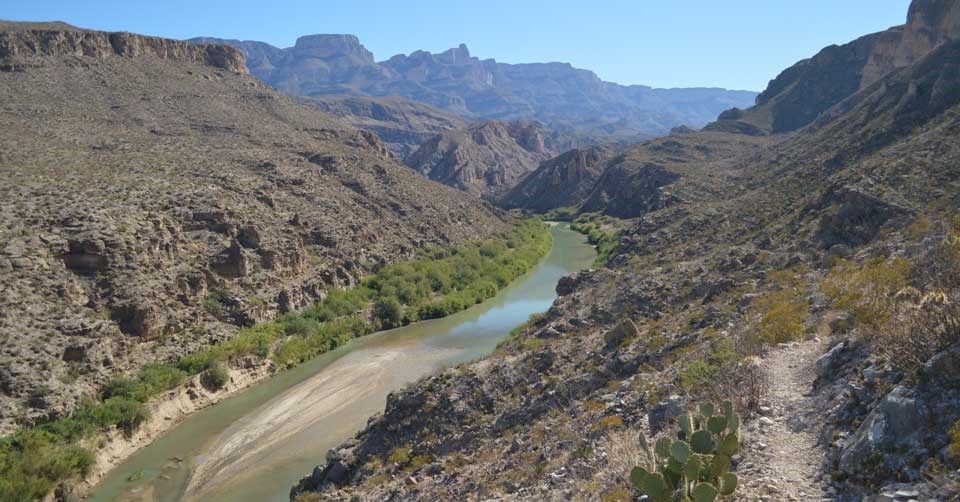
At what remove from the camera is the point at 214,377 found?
29797 millimetres

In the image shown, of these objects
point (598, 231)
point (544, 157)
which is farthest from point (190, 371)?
point (544, 157)

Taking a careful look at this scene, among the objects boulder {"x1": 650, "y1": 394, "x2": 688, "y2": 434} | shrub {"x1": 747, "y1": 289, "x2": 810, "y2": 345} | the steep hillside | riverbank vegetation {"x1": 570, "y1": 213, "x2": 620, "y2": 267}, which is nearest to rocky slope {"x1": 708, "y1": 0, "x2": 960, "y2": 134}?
riverbank vegetation {"x1": 570, "y1": 213, "x2": 620, "y2": 267}

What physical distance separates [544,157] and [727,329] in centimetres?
18337

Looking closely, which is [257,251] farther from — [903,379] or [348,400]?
[903,379]

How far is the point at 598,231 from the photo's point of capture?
83.4 metres

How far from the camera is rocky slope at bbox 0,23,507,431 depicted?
1074 inches

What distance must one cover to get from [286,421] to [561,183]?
105m

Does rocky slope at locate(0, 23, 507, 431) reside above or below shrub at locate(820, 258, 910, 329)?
above

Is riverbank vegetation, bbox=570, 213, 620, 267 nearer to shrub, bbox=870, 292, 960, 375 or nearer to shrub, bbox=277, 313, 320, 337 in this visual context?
shrub, bbox=277, 313, 320, 337

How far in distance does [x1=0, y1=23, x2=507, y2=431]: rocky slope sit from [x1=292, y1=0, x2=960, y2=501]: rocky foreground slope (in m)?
15.7

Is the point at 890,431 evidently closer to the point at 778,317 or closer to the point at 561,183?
the point at 778,317

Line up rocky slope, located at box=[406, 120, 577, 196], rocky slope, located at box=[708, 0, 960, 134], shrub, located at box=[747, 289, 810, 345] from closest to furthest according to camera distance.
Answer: shrub, located at box=[747, 289, 810, 345], rocky slope, located at box=[708, 0, 960, 134], rocky slope, located at box=[406, 120, 577, 196]

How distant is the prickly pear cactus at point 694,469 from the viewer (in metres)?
7.24

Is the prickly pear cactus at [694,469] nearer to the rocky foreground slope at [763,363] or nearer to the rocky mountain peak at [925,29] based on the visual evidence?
the rocky foreground slope at [763,363]
